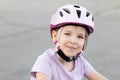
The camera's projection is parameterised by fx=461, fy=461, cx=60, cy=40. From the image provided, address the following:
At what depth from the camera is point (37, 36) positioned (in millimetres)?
7316

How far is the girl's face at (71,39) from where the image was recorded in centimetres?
319

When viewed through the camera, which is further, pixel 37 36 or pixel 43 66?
pixel 37 36

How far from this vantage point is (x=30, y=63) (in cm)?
616

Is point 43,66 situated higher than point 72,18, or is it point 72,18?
point 72,18

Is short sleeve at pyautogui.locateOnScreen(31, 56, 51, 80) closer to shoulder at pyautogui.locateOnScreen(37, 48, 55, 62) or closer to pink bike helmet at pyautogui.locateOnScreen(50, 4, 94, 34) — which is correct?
shoulder at pyautogui.locateOnScreen(37, 48, 55, 62)

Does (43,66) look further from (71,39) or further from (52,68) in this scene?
(71,39)

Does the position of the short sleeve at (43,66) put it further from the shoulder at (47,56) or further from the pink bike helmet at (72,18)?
the pink bike helmet at (72,18)

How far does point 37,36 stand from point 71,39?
4.15m

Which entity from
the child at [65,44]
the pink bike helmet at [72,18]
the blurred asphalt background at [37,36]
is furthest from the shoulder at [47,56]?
the blurred asphalt background at [37,36]

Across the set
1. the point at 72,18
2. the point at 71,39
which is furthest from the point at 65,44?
the point at 72,18

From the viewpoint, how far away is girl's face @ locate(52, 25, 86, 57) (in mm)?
3191

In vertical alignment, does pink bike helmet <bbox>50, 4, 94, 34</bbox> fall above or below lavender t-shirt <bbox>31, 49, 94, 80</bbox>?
above

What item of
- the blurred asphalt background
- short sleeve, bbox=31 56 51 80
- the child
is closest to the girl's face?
the child

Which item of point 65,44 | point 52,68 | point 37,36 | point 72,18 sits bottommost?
point 37,36
